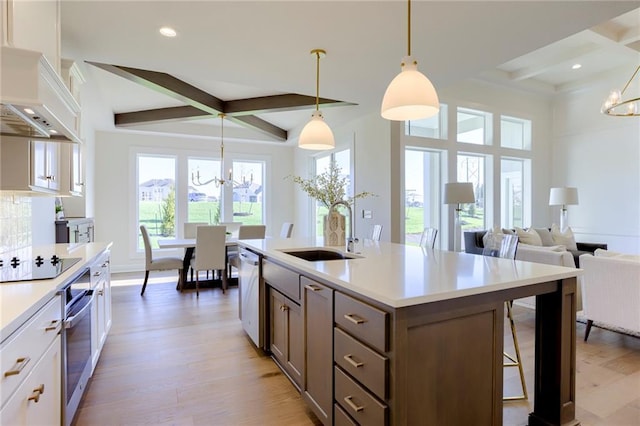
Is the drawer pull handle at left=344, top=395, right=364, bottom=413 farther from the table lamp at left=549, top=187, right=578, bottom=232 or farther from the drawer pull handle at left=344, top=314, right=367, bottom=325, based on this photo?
the table lamp at left=549, top=187, right=578, bottom=232

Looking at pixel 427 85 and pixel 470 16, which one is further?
pixel 470 16

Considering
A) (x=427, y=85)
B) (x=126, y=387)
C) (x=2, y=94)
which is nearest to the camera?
(x=2, y=94)

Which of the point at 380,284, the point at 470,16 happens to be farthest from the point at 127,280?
the point at 470,16

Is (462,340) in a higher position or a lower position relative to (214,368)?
higher

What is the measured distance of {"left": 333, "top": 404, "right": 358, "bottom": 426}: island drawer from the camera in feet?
5.08

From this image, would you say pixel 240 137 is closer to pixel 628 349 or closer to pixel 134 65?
pixel 134 65

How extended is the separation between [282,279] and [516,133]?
6548 mm

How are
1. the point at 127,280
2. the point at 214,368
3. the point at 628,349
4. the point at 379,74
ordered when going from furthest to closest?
1. the point at 127,280
2. the point at 379,74
3. the point at 628,349
4. the point at 214,368

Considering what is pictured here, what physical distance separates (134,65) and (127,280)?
3843 millimetres

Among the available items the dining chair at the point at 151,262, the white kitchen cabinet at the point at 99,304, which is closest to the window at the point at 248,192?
the dining chair at the point at 151,262

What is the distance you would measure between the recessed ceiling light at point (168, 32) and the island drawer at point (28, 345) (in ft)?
6.86

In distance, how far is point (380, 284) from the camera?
1486mm

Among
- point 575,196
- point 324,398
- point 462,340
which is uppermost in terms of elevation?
point 575,196

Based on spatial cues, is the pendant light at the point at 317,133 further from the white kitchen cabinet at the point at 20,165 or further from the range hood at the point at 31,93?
the white kitchen cabinet at the point at 20,165
